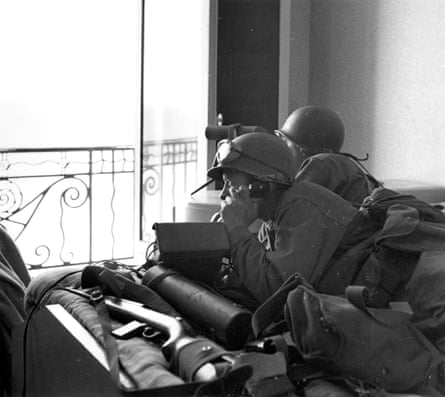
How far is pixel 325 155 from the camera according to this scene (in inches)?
63.6

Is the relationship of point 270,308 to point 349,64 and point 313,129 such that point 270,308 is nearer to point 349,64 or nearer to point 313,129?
point 313,129

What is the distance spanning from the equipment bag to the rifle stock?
0.32 feet

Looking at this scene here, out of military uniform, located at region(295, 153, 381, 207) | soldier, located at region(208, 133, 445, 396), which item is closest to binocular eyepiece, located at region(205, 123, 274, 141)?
military uniform, located at region(295, 153, 381, 207)

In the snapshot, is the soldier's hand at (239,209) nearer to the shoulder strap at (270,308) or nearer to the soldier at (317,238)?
the soldier at (317,238)

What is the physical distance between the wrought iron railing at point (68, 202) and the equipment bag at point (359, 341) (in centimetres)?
279

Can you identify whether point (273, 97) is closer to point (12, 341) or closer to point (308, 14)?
point (308, 14)

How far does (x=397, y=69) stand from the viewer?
88.0 inches

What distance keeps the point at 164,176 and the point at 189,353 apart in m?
2.65

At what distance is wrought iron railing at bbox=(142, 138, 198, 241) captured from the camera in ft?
11.3

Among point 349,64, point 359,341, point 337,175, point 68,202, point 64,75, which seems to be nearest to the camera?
point 359,341

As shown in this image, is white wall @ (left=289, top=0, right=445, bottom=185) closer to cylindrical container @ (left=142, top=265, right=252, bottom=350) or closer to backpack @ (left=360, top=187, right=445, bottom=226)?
backpack @ (left=360, top=187, right=445, bottom=226)

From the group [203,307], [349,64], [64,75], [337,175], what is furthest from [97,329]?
[64,75]

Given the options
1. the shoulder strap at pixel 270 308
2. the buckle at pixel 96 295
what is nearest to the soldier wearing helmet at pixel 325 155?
the buckle at pixel 96 295

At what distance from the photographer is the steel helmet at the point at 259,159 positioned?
4.07ft
